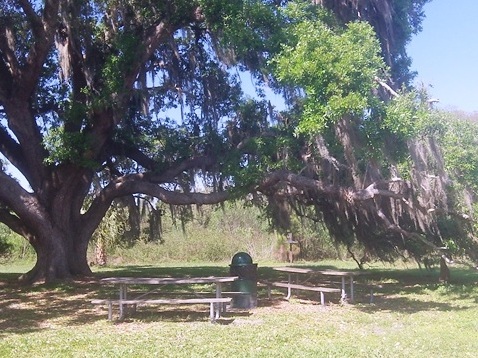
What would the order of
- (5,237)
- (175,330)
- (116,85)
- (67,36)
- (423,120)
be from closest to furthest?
(175,330), (423,120), (116,85), (67,36), (5,237)

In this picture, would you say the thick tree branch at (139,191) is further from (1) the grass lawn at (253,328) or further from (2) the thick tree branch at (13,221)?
(1) the grass lawn at (253,328)

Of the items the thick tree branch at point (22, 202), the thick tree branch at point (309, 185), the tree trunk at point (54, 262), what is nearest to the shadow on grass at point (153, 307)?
the tree trunk at point (54, 262)

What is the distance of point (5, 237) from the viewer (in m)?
29.7

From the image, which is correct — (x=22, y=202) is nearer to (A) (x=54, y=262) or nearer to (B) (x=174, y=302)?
(A) (x=54, y=262)

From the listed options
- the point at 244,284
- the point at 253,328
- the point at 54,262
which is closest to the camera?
the point at 253,328

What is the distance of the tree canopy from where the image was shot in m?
10.2

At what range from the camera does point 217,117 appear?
1455 cm

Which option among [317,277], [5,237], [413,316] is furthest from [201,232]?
[413,316]

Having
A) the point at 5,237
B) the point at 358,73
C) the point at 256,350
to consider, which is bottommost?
the point at 256,350

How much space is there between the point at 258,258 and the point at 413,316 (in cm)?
2188

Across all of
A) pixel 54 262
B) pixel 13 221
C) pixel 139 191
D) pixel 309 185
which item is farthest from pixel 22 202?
pixel 309 185

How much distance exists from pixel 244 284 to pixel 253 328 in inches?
78.8

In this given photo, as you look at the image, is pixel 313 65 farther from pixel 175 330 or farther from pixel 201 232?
pixel 201 232

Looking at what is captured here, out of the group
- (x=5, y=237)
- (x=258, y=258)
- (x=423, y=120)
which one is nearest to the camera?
(x=423, y=120)
